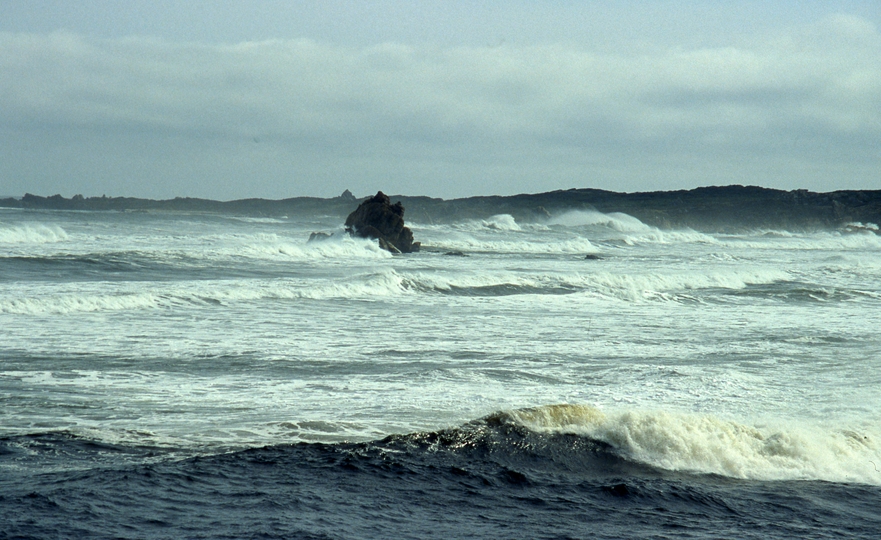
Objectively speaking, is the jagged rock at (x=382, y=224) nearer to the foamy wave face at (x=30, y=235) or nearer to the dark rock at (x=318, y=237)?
the dark rock at (x=318, y=237)

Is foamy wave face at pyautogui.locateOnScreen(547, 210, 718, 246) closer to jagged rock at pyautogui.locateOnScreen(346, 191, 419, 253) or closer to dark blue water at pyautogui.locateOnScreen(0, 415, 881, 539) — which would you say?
jagged rock at pyautogui.locateOnScreen(346, 191, 419, 253)

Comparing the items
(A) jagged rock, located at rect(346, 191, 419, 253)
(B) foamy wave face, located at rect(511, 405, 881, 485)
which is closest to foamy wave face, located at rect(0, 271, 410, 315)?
(B) foamy wave face, located at rect(511, 405, 881, 485)

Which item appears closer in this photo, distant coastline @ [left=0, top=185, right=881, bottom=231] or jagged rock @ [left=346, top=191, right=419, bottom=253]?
jagged rock @ [left=346, top=191, right=419, bottom=253]

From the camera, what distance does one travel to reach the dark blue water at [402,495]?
4.82 m

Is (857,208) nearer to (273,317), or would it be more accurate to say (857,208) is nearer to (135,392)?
(273,317)

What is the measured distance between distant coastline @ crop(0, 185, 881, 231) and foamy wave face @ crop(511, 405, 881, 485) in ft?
228

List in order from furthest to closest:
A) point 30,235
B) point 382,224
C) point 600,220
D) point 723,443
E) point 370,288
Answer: point 600,220 → point 382,224 → point 30,235 → point 370,288 → point 723,443

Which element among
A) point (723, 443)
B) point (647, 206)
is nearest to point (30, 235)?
point (723, 443)

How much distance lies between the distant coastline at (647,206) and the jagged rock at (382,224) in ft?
134

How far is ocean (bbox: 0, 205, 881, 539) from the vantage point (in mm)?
5129

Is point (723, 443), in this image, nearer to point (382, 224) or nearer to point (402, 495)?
point (402, 495)

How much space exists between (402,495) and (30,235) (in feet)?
108

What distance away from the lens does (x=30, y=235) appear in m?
33.6

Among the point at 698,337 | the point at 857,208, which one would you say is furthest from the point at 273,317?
the point at 857,208
